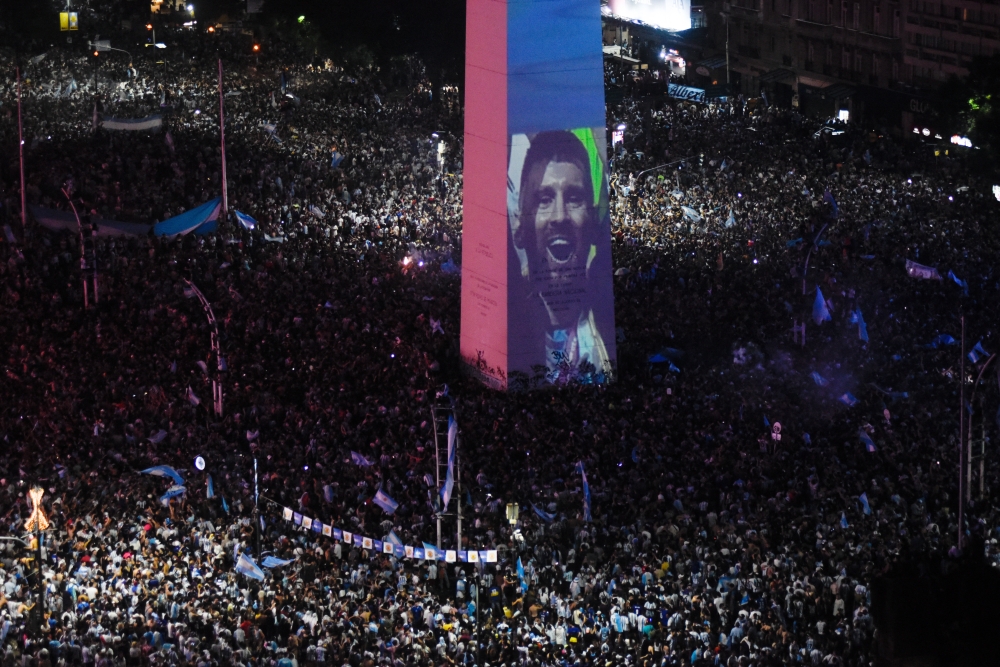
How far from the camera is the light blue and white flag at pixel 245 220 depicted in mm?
47562

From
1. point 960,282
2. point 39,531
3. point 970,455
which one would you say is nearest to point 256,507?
point 39,531

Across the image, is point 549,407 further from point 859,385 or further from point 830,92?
point 830,92

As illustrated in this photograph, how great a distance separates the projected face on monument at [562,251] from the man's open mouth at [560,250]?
0.06ft

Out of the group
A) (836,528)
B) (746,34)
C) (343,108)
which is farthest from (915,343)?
(746,34)

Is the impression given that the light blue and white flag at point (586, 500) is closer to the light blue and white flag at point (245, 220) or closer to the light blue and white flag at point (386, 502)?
the light blue and white flag at point (386, 502)

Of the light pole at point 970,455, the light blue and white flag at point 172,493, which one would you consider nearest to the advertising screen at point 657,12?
the light pole at point 970,455

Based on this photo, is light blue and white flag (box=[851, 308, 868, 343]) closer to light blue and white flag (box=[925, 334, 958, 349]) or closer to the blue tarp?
light blue and white flag (box=[925, 334, 958, 349])

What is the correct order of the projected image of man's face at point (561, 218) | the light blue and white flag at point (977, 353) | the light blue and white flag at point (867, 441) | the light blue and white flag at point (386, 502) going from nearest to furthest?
the light blue and white flag at point (386, 502), the light blue and white flag at point (867, 441), the light blue and white flag at point (977, 353), the projected image of man's face at point (561, 218)

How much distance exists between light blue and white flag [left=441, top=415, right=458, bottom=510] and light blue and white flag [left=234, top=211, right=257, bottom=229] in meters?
17.4

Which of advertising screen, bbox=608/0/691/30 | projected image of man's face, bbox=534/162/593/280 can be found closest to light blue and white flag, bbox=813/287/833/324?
projected image of man's face, bbox=534/162/593/280

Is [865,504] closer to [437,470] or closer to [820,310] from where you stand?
[437,470]

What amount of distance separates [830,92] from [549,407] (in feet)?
130

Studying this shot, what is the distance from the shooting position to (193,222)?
156ft

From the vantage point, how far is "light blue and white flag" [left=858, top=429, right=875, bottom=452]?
32344 mm
